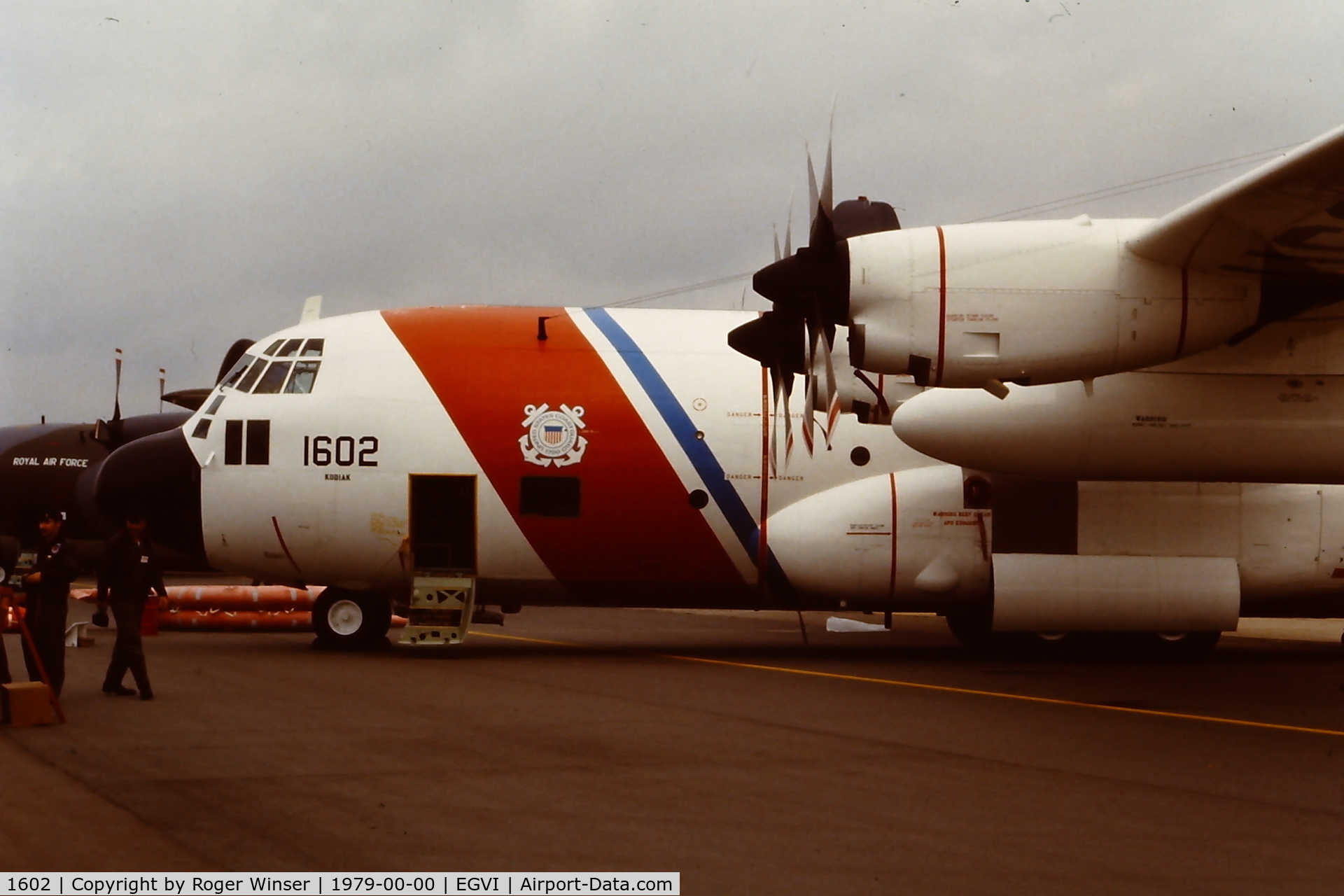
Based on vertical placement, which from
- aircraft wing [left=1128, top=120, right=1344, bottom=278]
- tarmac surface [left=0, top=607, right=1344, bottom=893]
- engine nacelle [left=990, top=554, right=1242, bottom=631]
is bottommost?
tarmac surface [left=0, top=607, right=1344, bottom=893]

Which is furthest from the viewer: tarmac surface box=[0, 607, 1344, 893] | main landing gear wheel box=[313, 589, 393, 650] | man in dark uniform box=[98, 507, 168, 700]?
main landing gear wheel box=[313, 589, 393, 650]

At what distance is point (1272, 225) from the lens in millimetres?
11758

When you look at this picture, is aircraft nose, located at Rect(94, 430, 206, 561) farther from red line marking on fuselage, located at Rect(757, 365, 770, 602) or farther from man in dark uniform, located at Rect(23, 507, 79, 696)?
red line marking on fuselage, located at Rect(757, 365, 770, 602)

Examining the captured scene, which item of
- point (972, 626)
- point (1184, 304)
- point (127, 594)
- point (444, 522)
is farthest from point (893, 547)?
point (127, 594)

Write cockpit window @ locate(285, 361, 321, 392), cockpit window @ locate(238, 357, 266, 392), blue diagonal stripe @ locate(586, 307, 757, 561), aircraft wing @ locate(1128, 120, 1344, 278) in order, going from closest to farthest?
1. aircraft wing @ locate(1128, 120, 1344, 278)
2. blue diagonal stripe @ locate(586, 307, 757, 561)
3. cockpit window @ locate(285, 361, 321, 392)
4. cockpit window @ locate(238, 357, 266, 392)

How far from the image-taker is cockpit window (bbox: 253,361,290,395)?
672 inches

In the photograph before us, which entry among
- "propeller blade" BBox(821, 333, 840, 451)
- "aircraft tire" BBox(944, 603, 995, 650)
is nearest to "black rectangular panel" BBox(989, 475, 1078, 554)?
"aircraft tire" BBox(944, 603, 995, 650)

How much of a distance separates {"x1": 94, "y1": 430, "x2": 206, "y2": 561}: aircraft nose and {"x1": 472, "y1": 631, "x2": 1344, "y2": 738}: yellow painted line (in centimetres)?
584

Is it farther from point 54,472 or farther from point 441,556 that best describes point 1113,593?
point 54,472

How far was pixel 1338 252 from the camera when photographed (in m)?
12.4

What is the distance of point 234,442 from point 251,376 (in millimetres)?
896

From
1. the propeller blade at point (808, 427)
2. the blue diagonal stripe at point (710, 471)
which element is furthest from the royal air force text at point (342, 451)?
the propeller blade at point (808, 427)

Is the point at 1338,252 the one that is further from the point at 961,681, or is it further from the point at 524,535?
the point at 524,535

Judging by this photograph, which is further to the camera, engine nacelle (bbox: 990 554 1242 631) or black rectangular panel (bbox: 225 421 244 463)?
black rectangular panel (bbox: 225 421 244 463)
